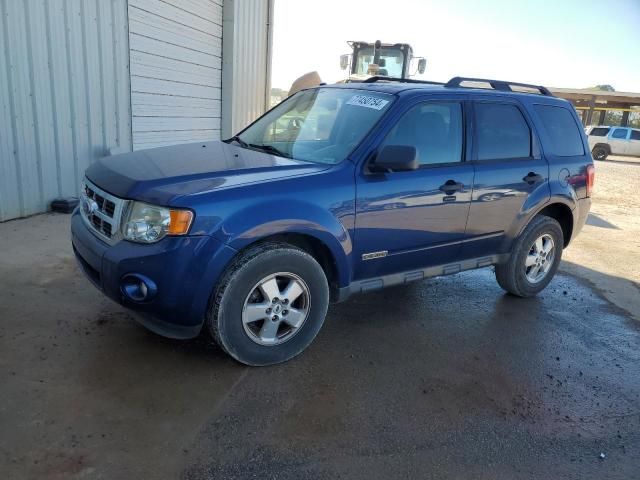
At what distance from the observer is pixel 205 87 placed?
9.73 m

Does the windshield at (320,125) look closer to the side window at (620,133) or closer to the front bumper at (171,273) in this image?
the front bumper at (171,273)

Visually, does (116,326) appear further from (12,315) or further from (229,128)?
(229,128)

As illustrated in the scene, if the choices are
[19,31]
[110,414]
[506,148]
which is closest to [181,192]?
[110,414]

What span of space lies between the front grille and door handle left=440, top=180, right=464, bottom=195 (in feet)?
7.40

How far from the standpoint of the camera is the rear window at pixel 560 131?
485 centimetres

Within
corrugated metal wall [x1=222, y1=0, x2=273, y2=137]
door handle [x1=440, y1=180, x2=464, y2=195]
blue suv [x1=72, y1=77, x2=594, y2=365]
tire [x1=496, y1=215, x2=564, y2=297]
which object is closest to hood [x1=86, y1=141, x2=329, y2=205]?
blue suv [x1=72, y1=77, x2=594, y2=365]

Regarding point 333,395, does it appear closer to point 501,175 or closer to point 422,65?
point 501,175

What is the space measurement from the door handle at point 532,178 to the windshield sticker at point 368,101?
1505 millimetres

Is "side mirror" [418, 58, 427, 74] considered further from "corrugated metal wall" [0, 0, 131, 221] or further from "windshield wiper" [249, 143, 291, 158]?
"windshield wiper" [249, 143, 291, 158]

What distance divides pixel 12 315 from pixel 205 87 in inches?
269

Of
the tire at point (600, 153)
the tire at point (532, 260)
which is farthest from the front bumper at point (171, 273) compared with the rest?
the tire at point (600, 153)

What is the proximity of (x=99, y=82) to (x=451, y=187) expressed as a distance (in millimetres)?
5148

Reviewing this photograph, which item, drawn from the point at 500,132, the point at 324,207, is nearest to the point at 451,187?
the point at 500,132

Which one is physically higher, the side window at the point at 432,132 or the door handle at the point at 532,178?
the side window at the point at 432,132
